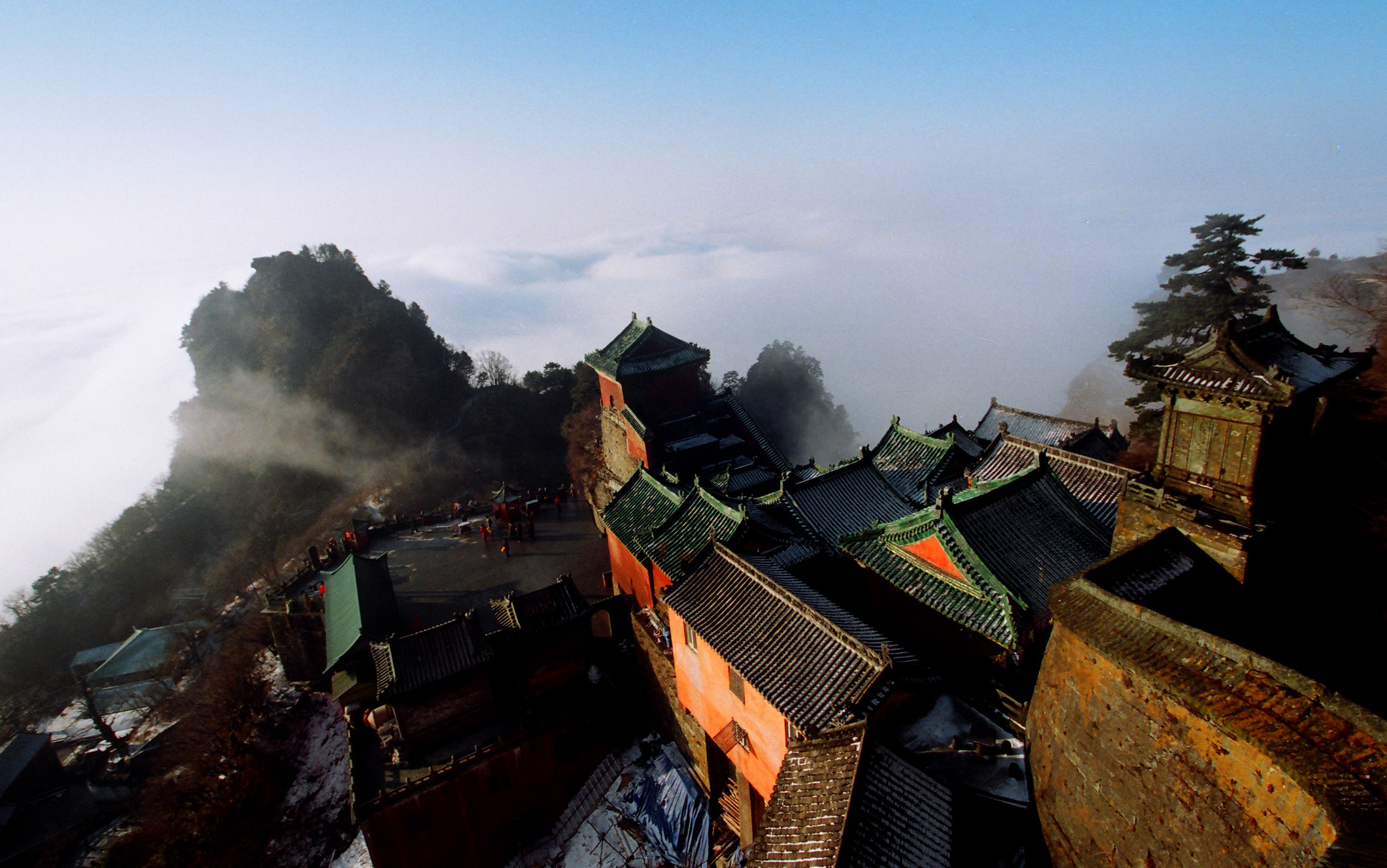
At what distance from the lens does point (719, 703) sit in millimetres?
15484

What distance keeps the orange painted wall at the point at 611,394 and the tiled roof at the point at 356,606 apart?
13304 mm

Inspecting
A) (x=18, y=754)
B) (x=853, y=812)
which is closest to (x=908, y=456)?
(x=853, y=812)

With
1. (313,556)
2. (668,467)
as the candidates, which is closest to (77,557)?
(313,556)

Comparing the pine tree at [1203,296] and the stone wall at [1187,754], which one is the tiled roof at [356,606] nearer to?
the stone wall at [1187,754]

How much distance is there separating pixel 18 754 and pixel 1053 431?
50713mm

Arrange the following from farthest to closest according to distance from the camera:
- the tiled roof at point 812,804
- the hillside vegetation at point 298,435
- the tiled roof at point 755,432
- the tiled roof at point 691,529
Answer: the hillside vegetation at point 298,435 → the tiled roof at point 755,432 → the tiled roof at point 691,529 → the tiled roof at point 812,804

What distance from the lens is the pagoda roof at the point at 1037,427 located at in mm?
26875

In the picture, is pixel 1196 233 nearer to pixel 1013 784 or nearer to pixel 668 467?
pixel 668 467

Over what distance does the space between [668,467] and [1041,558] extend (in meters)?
17.7

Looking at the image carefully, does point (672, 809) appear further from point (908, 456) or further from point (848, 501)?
point (908, 456)

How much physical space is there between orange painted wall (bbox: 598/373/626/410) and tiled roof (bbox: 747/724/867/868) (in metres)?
23.1

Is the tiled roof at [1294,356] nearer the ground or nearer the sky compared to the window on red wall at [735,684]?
nearer the sky

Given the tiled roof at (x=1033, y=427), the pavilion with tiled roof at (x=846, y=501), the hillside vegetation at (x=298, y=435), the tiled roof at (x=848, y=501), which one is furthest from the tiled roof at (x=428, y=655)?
the hillside vegetation at (x=298, y=435)

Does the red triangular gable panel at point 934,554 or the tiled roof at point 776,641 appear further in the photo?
the red triangular gable panel at point 934,554
